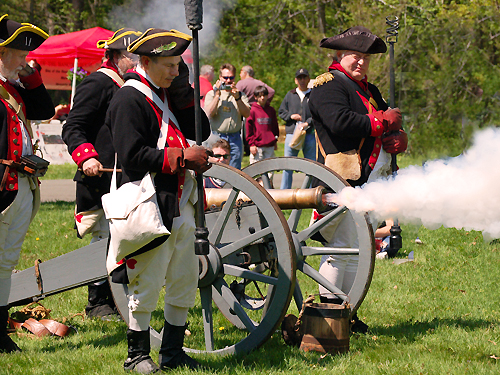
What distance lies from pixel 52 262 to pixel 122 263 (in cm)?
90

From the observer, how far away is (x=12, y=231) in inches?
155

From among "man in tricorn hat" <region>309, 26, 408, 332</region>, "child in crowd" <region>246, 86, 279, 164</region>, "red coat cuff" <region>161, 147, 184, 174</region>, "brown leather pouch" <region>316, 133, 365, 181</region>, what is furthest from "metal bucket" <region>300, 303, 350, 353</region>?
"child in crowd" <region>246, 86, 279, 164</region>

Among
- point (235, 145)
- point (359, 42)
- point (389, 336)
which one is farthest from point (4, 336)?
point (235, 145)

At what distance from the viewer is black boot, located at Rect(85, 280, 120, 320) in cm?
491

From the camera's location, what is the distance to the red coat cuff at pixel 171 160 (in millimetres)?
3238

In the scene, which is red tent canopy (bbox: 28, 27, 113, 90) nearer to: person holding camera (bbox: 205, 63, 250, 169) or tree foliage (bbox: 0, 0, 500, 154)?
tree foliage (bbox: 0, 0, 500, 154)

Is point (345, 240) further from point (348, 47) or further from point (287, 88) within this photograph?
point (287, 88)

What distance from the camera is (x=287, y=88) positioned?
72.9 feet

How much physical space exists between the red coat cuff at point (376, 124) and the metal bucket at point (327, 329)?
1.18m

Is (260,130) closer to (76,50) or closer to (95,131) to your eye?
(95,131)

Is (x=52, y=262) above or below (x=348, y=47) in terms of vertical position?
below

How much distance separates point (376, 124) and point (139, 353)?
6.87 ft

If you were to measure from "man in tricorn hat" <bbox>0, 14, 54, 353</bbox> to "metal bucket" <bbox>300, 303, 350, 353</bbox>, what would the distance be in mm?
1804

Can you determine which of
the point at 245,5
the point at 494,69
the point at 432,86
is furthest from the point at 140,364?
the point at 245,5
